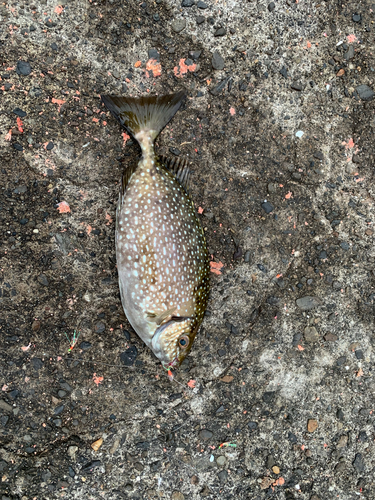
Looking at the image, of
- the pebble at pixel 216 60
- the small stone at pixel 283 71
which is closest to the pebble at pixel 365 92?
the small stone at pixel 283 71

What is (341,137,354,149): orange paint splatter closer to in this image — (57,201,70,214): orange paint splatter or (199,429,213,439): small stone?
(57,201,70,214): orange paint splatter

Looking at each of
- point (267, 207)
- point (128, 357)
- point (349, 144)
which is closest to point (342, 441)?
point (128, 357)

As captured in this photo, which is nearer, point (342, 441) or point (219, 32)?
point (219, 32)

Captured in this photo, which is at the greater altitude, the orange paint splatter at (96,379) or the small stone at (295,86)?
the small stone at (295,86)

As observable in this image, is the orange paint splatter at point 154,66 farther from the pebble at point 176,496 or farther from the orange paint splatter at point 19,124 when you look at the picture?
the pebble at point 176,496

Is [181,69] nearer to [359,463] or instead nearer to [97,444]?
[97,444]
